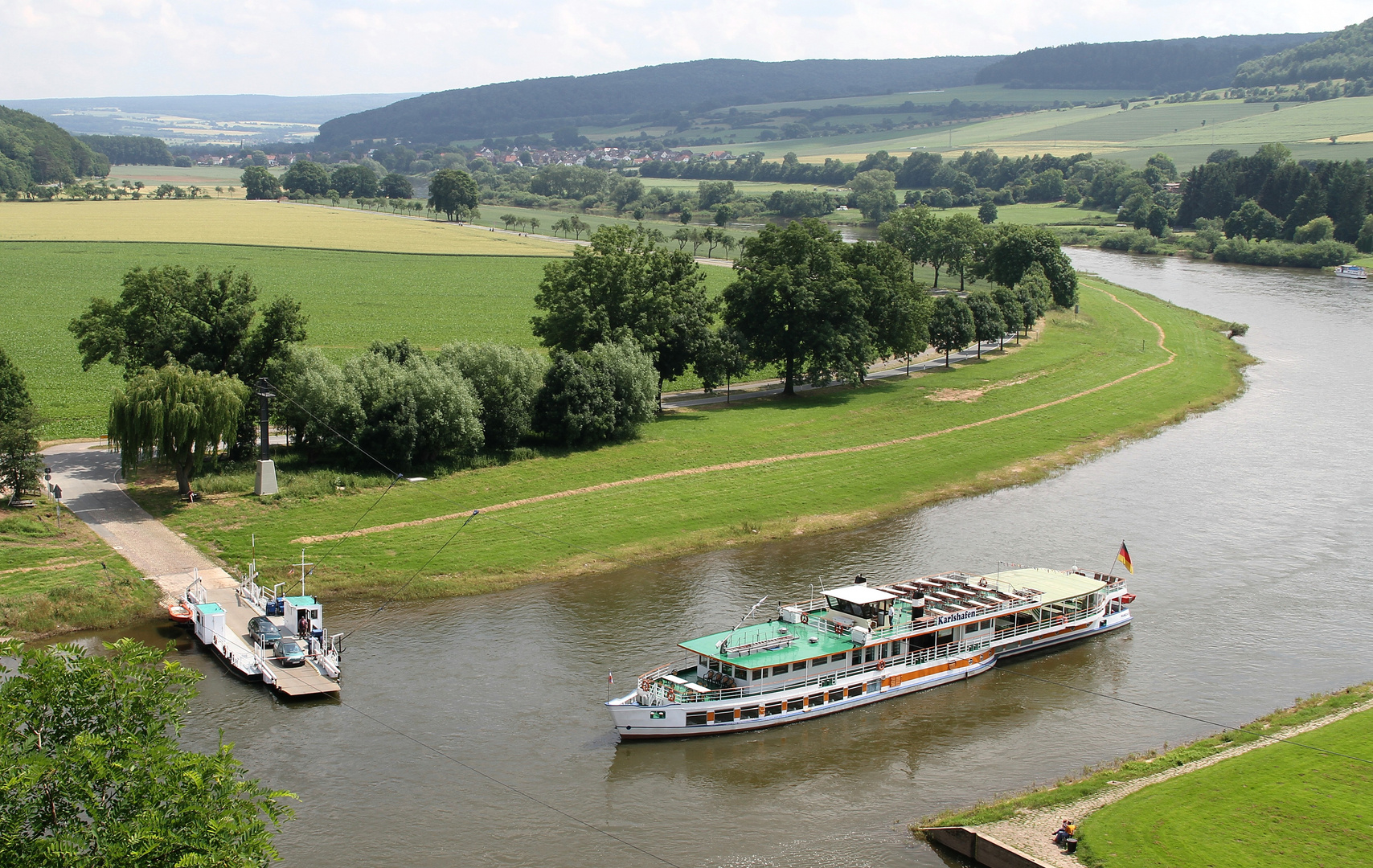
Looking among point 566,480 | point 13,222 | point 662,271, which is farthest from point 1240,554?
point 13,222

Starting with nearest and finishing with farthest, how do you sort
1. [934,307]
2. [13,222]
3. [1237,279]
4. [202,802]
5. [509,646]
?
[202,802] → [509,646] → [934,307] → [1237,279] → [13,222]

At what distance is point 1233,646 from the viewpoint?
48.2 m

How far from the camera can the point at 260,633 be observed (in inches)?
1832

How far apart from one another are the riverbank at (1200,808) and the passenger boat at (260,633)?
76.2ft

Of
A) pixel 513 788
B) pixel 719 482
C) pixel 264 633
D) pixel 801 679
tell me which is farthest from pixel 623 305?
pixel 513 788

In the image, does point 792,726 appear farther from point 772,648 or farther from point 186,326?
point 186,326

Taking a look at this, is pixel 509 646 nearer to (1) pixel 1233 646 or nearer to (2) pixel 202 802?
(2) pixel 202 802

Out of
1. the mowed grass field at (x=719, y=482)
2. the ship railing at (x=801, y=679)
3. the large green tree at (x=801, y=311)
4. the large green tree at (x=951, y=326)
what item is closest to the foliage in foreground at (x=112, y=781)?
the ship railing at (x=801, y=679)

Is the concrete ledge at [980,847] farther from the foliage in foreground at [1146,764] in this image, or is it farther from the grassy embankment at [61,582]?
the grassy embankment at [61,582]

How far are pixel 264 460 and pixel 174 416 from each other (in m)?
5.39

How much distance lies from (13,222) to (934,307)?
147m

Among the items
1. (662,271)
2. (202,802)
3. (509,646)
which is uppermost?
(662,271)

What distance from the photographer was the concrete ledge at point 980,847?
106ft

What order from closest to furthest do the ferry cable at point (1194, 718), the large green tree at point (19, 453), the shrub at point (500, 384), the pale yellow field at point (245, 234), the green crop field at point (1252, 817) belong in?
the green crop field at point (1252, 817) < the ferry cable at point (1194, 718) < the large green tree at point (19, 453) < the shrub at point (500, 384) < the pale yellow field at point (245, 234)
